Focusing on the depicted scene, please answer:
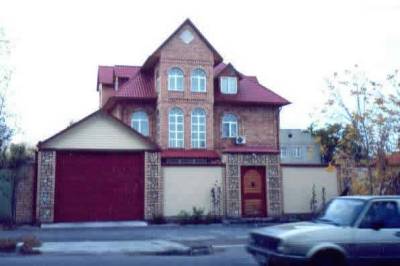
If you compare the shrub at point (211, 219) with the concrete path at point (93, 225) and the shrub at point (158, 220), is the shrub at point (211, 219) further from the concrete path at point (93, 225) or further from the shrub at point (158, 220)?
the concrete path at point (93, 225)

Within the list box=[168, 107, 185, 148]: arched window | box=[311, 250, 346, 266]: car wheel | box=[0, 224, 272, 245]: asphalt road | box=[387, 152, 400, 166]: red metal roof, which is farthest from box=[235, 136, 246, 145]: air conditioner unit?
box=[311, 250, 346, 266]: car wheel

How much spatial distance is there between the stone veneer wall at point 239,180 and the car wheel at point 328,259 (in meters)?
15.0

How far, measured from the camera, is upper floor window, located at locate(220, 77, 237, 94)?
35000 millimetres

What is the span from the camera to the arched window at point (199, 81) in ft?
109

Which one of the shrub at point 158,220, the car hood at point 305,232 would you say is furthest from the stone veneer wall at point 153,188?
the car hood at point 305,232

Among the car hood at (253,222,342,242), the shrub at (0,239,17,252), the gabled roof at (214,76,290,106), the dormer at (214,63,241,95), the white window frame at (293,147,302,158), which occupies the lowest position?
the shrub at (0,239,17,252)

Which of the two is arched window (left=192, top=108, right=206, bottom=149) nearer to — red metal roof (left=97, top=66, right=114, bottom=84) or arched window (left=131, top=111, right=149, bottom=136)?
arched window (left=131, top=111, right=149, bottom=136)

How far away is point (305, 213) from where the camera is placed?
25.8 m

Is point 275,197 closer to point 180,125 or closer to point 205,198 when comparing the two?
point 205,198

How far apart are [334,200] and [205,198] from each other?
13.9 m

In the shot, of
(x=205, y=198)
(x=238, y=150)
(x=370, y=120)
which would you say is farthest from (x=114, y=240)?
(x=370, y=120)

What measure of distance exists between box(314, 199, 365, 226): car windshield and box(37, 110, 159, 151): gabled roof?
1431 centimetres

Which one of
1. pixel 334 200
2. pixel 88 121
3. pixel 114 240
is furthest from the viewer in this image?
pixel 88 121

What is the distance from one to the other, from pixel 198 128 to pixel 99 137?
1026 centimetres
